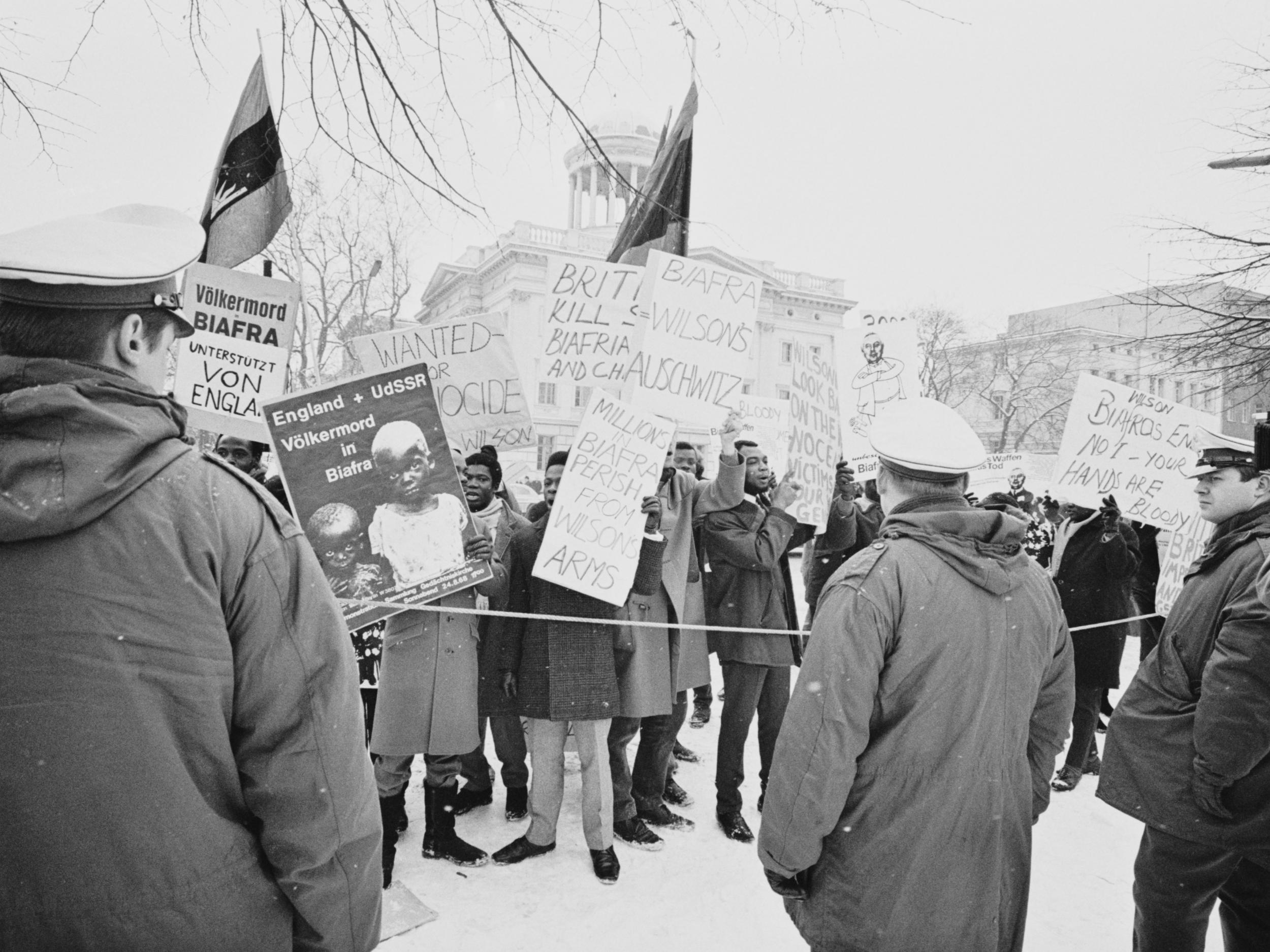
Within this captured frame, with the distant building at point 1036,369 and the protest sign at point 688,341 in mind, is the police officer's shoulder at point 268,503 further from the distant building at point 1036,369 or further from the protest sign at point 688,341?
Result: the distant building at point 1036,369

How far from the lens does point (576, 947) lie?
366 cm

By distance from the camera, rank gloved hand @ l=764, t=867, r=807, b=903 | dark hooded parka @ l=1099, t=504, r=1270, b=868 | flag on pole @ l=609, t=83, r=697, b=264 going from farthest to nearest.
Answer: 1. flag on pole @ l=609, t=83, r=697, b=264
2. dark hooded parka @ l=1099, t=504, r=1270, b=868
3. gloved hand @ l=764, t=867, r=807, b=903

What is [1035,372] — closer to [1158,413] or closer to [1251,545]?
[1158,413]

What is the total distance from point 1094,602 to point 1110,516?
0.70m

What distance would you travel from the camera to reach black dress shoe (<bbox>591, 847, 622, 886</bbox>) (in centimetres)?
426

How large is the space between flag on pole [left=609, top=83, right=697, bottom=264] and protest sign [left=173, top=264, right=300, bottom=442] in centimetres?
225

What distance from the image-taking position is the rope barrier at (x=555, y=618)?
3.84 metres

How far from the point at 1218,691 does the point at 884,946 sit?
140cm

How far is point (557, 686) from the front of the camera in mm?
4410

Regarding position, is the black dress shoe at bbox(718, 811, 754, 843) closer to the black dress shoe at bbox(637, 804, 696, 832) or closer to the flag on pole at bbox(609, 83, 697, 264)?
the black dress shoe at bbox(637, 804, 696, 832)

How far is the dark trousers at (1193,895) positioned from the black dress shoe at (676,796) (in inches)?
111

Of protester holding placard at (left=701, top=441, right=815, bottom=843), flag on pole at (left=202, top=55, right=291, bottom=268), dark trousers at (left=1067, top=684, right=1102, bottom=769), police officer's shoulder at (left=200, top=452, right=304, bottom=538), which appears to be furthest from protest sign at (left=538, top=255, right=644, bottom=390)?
dark trousers at (left=1067, top=684, right=1102, bottom=769)

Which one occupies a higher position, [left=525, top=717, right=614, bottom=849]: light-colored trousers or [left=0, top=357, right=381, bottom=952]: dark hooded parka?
[left=0, top=357, right=381, bottom=952]: dark hooded parka

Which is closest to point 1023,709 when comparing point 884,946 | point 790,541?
point 884,946
